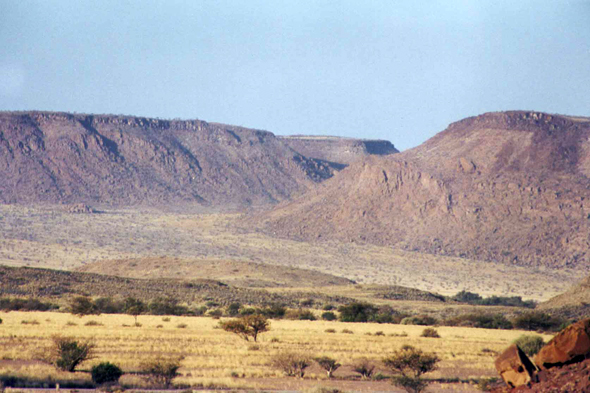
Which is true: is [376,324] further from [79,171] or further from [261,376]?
[79,171]

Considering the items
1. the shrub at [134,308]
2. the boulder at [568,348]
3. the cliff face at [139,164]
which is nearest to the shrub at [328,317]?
the shrub at [134,308]


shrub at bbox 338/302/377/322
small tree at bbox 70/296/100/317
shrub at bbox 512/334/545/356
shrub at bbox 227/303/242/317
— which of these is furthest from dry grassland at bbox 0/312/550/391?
shrub at bbox 227/303/242/317

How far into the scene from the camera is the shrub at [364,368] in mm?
22938

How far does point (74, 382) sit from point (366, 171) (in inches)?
4549

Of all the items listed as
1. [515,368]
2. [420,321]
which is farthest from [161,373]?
[420,321]

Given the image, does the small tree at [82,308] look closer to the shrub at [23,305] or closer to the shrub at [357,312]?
the shrub at [23,305]

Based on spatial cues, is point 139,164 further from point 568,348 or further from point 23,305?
point 568,348

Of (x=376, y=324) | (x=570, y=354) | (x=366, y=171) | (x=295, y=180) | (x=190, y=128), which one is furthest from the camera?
(x=190, y=128)

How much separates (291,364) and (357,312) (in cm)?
2684

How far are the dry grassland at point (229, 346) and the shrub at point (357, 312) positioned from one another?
12.8 feet

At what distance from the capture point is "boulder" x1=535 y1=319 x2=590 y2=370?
12664mm

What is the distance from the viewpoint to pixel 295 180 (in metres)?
179

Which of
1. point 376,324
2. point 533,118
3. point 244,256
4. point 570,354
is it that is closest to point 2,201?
point 244,256

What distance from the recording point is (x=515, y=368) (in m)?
Answer: 13.0
